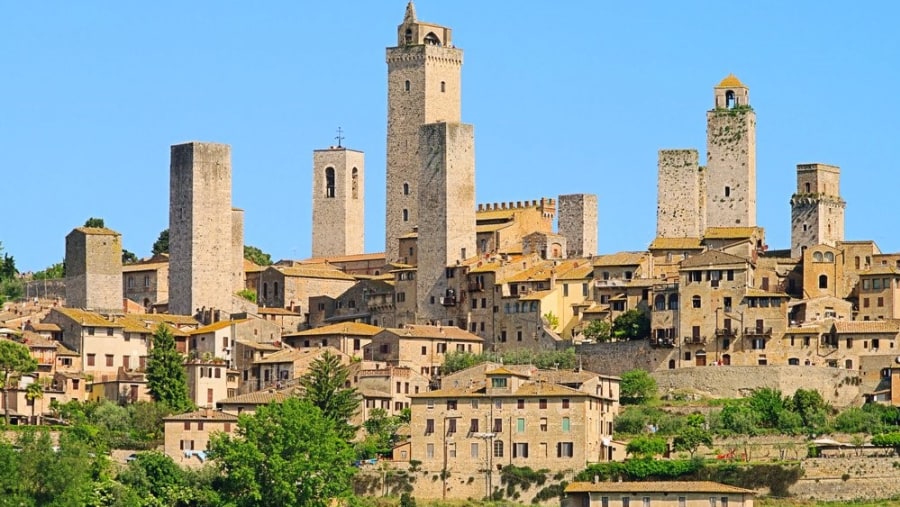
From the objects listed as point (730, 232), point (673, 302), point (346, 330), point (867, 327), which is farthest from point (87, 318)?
point (867, 327)

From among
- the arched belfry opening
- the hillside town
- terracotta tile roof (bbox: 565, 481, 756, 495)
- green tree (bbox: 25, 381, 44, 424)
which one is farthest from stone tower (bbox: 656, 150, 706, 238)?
green tree (bbox: 25, 381, 44, 424)

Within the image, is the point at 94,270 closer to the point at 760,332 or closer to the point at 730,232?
the point at 730,232

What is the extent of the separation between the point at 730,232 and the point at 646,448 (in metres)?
17.3

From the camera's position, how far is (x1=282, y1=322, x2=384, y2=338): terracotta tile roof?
3868 inches

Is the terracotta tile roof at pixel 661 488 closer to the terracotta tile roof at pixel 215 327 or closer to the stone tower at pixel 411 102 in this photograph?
the terracotta tile roof at pixel 215 327

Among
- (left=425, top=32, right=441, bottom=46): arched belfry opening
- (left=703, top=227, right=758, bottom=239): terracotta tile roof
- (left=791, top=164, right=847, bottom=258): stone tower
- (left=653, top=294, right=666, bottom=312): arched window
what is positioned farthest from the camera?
(left=425, top=32, right=441, bottom=46): arched belfry opening

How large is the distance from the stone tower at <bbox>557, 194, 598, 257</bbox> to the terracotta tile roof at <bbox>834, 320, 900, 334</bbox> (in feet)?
57.6

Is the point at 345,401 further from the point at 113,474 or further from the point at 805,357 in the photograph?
the point at 805,357

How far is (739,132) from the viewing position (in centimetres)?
10294

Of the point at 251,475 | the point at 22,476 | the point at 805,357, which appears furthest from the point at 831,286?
the point at 22,476

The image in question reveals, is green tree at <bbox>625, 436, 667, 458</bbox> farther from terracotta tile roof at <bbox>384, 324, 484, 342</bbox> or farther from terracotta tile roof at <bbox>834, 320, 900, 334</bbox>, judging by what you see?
terracotta tile roof at <bbox>384, 324, 484, 342</bbox>

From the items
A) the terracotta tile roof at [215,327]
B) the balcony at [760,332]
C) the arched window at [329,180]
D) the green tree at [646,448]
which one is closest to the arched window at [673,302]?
the balcony at [760,332]

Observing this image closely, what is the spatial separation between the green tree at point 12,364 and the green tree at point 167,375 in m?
3.98

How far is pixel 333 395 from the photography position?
289 feet
